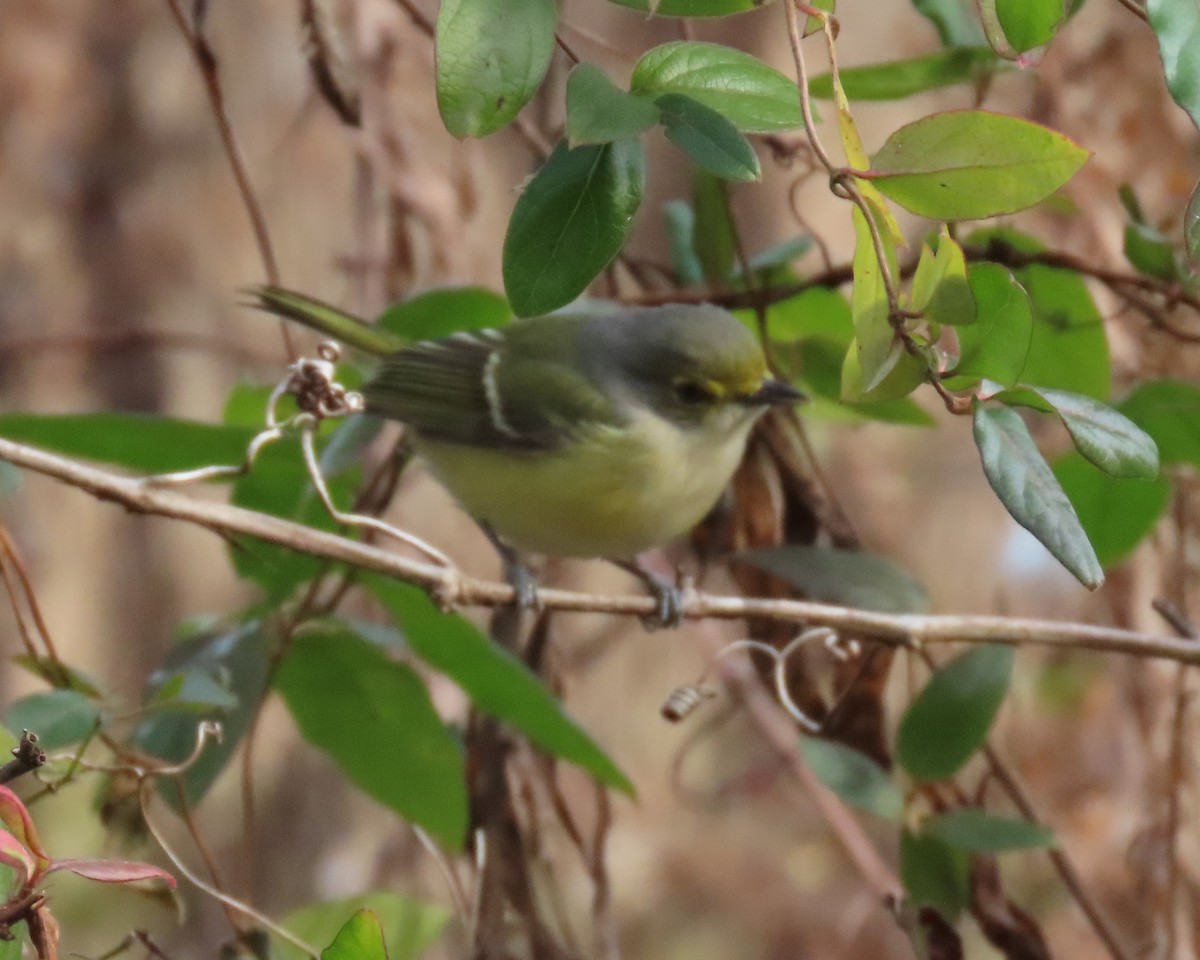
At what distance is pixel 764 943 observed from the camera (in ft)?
15.2

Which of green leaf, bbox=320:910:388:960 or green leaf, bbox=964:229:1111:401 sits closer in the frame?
green leaf, bbox=320:910:388:960

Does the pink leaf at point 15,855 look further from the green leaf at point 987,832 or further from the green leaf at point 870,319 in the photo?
the green leaf at point 987,832

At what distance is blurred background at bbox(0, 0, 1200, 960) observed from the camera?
150 inches

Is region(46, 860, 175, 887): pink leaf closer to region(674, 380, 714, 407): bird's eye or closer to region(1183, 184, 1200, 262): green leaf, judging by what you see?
region(1183, 184, 1200, 262): green leaf

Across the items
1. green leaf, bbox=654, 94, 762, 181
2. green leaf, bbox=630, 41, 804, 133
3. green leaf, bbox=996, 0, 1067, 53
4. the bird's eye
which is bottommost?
the bird's eye

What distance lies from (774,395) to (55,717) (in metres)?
1.03

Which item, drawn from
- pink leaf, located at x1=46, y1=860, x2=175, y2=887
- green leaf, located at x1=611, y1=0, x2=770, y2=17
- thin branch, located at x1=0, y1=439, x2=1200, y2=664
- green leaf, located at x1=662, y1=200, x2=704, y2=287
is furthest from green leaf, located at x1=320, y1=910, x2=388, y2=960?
green leaf, located at x1=662, y1=200, x2=704, y2=287

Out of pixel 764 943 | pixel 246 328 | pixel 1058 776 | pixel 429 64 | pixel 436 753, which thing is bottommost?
pixel 764 943

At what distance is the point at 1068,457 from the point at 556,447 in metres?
0.80

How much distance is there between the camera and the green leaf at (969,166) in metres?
0.84

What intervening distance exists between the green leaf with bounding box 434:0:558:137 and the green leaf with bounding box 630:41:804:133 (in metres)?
0.09

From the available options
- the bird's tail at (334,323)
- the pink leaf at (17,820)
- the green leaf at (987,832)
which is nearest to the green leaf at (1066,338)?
the green leaf at (987,832)

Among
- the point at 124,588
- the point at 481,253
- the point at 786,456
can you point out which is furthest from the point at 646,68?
the point at 124,588

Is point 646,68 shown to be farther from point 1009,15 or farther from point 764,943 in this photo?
point 764,943
